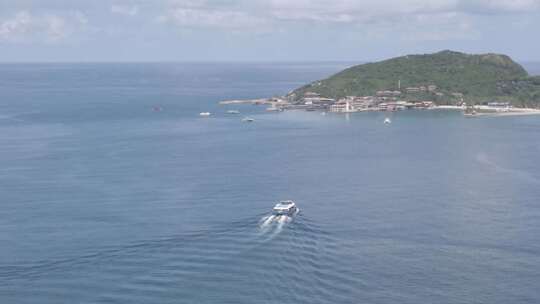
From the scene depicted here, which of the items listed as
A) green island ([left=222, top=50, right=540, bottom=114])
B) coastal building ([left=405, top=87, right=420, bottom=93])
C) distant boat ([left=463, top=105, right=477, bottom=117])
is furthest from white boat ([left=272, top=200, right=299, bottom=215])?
coastal building ([left=405, top=87, right=420, bottom=93])

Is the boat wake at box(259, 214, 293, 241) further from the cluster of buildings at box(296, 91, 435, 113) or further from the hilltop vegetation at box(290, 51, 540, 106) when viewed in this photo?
the hilltop vegetation at box(290, 51, 540, 106)

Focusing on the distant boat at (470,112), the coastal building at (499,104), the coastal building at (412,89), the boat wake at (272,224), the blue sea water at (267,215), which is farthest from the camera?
the coastal building at (412,89)

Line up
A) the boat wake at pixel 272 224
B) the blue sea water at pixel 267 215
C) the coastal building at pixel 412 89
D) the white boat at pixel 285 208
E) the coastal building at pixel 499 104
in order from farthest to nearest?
the coastal building at pixel 412 89 → the coastal building at pixel 499 104 → the white boat at pixel 285 208 → the boat wake at pixel 272 224 → the blue sea water at pixel 267 215

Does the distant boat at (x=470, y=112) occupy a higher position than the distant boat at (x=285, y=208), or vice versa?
the distant boat at (x=470, y=112)

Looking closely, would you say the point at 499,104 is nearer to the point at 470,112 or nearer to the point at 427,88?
the point at 470,112

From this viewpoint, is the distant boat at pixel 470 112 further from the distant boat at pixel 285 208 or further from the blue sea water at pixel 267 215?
the distant boat at pixel 285 208

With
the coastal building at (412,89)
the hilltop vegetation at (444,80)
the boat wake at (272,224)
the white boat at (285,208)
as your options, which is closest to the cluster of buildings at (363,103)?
the coastal building at (412,89)

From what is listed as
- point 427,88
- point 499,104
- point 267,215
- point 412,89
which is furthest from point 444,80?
point 267,215
